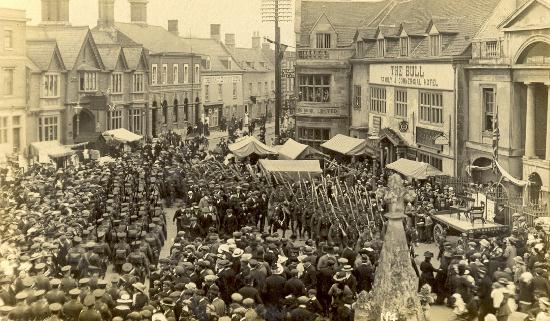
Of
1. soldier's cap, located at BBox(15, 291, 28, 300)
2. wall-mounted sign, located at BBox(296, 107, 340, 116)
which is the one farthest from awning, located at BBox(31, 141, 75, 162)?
wall-mounted sign, located at BBox(296, 107, 340, 116)

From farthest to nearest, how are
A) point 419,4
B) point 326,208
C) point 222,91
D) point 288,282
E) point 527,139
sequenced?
point 222,91 → point 419,4 → point 326,208 → point 527,139 → point 288,282

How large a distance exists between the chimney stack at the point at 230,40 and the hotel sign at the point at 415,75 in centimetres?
494

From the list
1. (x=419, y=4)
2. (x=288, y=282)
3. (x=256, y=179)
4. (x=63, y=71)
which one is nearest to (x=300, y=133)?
(x=256, y=179)

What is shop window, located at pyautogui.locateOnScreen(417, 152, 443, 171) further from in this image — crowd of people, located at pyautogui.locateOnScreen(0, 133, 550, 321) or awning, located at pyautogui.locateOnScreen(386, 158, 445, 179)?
crowd of people, located at pyautogui.locateOnScreen(0, 133, 550, 321)

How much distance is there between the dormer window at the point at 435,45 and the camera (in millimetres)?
18130

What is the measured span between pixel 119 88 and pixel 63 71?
2.27 metres

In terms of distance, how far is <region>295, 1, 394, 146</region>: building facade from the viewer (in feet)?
70.5

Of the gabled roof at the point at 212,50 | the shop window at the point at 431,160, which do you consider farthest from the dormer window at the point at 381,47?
the gabled roof at the point at 212,50

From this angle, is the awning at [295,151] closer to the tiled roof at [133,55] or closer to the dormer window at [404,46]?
the dormer window at [404,46]

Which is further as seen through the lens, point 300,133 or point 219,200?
point 300,133

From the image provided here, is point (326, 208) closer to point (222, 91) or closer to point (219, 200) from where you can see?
point (219, 200)

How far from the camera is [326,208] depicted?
1814 cm

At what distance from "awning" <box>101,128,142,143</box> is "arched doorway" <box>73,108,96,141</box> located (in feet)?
1.98

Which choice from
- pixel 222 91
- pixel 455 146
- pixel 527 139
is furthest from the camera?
pixel 222 91
